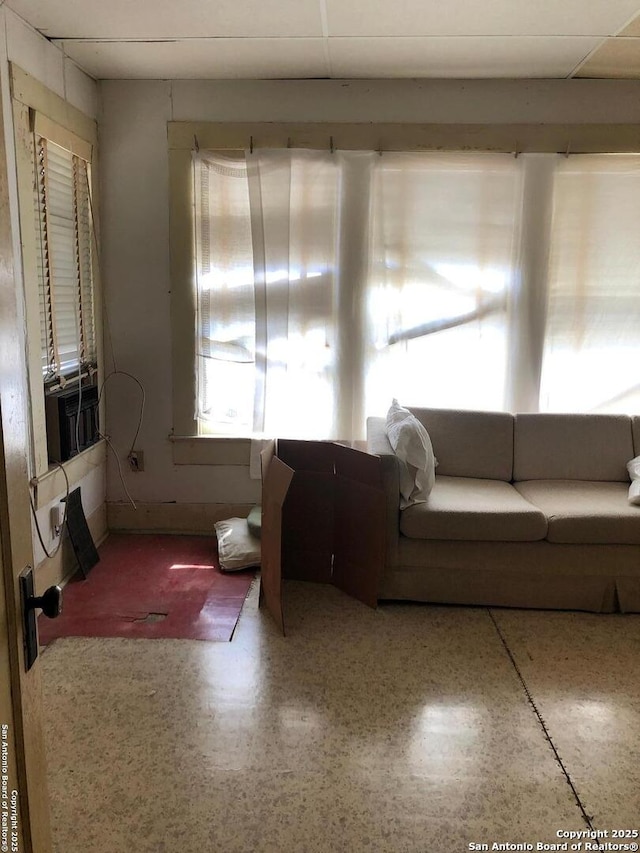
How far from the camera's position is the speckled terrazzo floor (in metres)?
1.88

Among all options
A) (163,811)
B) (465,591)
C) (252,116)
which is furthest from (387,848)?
(252,116)

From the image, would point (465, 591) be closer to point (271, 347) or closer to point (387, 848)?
point (387, 848)

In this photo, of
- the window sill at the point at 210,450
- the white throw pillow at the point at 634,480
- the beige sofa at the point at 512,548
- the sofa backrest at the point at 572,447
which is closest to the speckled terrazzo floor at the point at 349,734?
the beige sofa at the point at 512,548

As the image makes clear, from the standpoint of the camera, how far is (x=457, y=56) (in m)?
3.29

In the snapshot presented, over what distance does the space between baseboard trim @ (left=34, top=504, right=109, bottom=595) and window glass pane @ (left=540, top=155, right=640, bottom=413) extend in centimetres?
267

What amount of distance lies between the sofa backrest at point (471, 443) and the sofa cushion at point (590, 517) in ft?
1.13

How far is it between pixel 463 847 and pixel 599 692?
97 cm

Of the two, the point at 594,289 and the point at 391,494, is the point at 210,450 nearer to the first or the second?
the point at 391,494

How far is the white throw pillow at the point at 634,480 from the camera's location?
3.14 m

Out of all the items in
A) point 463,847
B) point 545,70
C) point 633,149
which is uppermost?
point 545,70

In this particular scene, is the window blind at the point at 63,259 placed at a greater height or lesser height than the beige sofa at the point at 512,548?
greater

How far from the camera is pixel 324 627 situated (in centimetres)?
294

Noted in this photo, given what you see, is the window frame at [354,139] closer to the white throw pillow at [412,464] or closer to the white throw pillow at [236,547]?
the white throw pillow at [236,547]

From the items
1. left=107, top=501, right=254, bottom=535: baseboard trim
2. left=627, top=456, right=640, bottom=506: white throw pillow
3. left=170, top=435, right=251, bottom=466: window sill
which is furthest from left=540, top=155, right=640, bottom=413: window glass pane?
left=107, top=501, right=254, bottom=535: baseboard trim
